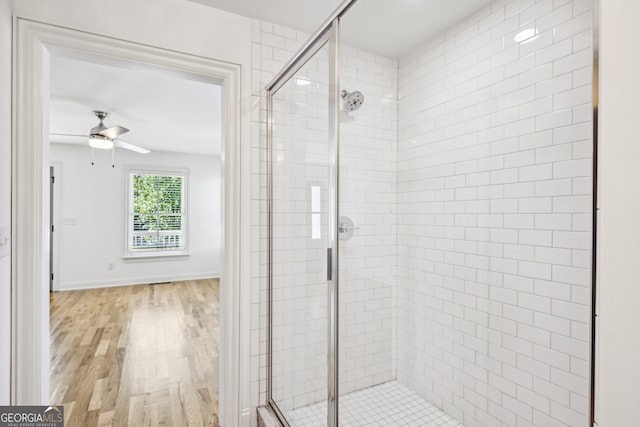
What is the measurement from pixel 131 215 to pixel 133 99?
3.25 m

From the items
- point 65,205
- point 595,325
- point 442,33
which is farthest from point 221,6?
point 65,205

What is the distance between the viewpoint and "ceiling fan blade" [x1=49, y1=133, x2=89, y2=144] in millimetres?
4492

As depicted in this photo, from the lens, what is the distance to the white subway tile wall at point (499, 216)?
1330 mm

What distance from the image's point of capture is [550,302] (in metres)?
1.42

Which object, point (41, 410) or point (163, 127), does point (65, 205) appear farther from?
A: point (41, 410)

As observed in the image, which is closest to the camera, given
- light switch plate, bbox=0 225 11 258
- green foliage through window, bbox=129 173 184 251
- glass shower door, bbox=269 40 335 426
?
light switch plate, bbox=0 225 11 258

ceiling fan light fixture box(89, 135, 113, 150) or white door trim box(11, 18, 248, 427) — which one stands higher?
ceiling fan light fixture box(89, 135, 113, 150)

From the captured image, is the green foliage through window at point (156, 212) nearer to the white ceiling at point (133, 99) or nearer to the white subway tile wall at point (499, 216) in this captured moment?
the white ceiling at point (133, 99)

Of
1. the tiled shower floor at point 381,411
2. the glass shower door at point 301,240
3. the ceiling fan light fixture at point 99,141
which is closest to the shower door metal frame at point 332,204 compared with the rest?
the glass shower door at point 301,240

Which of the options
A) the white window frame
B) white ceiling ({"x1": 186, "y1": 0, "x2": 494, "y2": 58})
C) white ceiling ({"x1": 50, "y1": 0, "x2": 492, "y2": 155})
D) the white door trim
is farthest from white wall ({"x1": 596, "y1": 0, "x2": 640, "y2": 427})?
the white window frame

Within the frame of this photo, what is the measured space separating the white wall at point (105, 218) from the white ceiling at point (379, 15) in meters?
4.86

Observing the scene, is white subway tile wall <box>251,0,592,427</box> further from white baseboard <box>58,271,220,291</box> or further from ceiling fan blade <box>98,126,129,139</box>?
white baseboard <box>58,271,220,291</box>

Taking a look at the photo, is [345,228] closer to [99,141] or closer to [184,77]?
[184,77]

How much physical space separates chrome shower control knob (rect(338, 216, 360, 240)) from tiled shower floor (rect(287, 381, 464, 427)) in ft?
2.52
